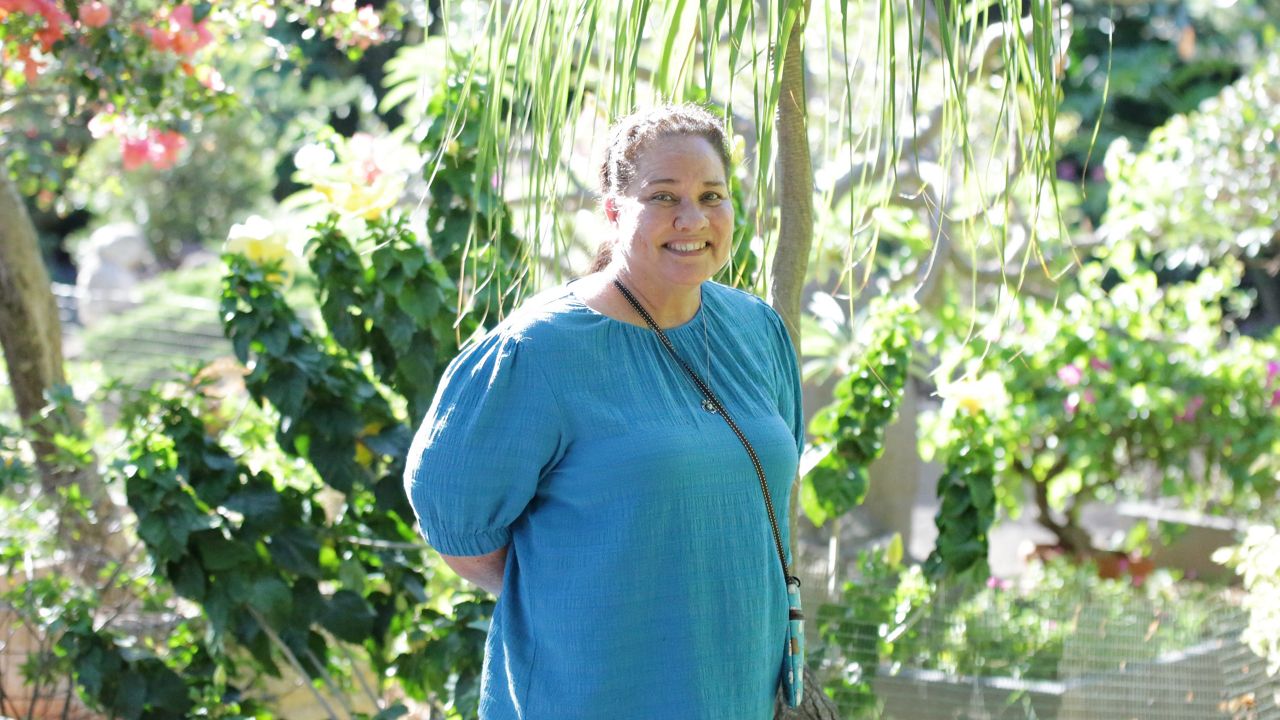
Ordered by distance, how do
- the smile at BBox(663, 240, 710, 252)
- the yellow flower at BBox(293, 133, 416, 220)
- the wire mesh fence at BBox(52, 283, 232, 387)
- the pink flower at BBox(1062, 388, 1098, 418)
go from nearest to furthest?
the smile at BBox(663, 240, 710, 252), the yellow flower at BBox(293, 133, 416, 220), the pink flower at BBox(1062, 388, 1098, 418), the wire mesh fence at BBox(52, 283, 232, 387)

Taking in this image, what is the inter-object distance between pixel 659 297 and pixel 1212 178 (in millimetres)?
4162

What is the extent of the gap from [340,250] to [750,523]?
144cm

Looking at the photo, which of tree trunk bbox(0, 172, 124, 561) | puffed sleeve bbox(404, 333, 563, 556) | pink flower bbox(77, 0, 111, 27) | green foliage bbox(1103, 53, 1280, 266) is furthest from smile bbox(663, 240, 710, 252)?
green foliage bbox(1103, 53, 1280, 266)

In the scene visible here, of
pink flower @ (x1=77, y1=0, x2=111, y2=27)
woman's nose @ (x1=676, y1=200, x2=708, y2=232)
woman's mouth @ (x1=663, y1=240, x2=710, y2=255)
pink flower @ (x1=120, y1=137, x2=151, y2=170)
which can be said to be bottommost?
woman's mouth @ (x1=663, y1=240, x2=710, y2=255)

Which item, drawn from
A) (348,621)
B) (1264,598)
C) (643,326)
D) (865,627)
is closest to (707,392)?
(643,326)

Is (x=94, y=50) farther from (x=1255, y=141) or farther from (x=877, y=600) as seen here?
(x=1255, y=141)

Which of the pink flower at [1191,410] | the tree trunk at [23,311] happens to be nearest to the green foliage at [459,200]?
the tree trunk at [23,311]

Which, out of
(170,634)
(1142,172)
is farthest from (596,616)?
(1142,172)

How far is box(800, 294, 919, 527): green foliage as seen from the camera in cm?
300

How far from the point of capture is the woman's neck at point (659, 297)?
1.87m

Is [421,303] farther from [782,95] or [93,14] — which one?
[93,14]

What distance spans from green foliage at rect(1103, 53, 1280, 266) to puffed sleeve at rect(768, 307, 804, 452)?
11.6ft

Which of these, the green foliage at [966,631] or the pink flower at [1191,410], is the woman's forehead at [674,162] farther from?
the pink flower at [1191,410]

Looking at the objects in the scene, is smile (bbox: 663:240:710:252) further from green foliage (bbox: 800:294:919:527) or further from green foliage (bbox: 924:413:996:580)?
green foliage (bbox: 924:413:996:580)
